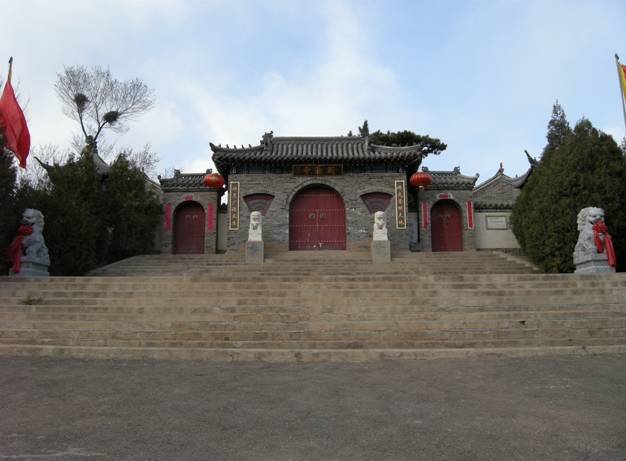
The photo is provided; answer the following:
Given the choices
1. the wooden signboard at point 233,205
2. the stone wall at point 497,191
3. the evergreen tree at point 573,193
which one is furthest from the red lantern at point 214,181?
the stone wall at point 497,191

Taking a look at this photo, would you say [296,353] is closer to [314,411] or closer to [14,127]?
[314,411]

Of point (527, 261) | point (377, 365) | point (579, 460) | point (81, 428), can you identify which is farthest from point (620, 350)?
point (527, 261)

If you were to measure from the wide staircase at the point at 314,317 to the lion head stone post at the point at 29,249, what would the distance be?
0.65m

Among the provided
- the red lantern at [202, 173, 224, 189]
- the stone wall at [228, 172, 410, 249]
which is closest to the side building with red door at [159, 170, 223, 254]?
the red lantern at [202, 173, 224, 189]

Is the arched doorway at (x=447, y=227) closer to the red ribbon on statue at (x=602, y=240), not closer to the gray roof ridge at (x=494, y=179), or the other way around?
the gray roof ridge at (x=494, y=179)

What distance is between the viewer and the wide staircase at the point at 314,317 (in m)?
5.87

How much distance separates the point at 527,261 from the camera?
→ 13164mm

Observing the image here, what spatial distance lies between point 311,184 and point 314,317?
10.2 metres

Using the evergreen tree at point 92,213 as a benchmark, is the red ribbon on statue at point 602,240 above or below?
below

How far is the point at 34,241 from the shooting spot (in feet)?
30.8

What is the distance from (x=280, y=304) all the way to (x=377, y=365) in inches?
97.4

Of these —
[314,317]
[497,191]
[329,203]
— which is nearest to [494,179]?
[497,191]

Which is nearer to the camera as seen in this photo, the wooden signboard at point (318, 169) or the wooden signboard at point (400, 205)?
the wooden signboard at point (400, 205)

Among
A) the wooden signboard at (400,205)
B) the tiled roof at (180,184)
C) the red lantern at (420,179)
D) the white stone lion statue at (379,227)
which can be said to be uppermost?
the tiled roof at (180,184)
